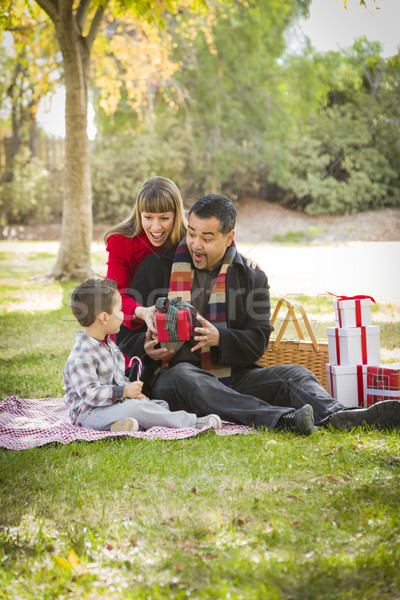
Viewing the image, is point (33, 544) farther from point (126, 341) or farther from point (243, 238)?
point (243, 238)

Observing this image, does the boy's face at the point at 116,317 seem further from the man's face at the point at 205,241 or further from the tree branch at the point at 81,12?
the tree branch at the point at 81,12

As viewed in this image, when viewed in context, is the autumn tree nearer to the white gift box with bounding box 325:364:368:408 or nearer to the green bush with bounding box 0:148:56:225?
the white gift box with bounding box 325:364:368:408

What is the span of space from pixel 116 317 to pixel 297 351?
1.38 m

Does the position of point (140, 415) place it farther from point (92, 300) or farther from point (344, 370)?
point (344, 370)

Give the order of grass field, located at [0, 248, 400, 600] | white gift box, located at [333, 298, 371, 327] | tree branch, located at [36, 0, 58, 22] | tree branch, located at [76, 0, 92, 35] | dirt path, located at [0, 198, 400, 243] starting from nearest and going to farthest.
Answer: grass field, located at [0, 248, 400, 600] → white gift box, located at [333, 298, 371, 327] → tree branch, located at [36, 0, 58, 22] → tree branch, located at [76, 0, 92, 35] → dirt path, located at [0, 198, 400, 243]

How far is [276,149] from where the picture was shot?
21.6 m

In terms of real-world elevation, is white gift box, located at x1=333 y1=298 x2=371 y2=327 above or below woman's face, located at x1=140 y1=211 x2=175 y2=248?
below

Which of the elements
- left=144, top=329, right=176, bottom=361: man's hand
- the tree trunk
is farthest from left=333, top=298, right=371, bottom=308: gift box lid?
the tree trunk

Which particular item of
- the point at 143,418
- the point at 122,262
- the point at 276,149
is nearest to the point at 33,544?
the point at 143,418

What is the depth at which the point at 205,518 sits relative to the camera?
2.35 m

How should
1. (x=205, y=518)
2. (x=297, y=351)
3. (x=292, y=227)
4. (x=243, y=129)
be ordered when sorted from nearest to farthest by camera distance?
(x=205, y=518), (x=297, y=351), (x=292, y=227), (x=243, y=129)

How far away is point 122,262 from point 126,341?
1.71 feet

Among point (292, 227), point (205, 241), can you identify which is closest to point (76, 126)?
point (205, 241)

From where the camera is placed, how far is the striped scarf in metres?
3.75
